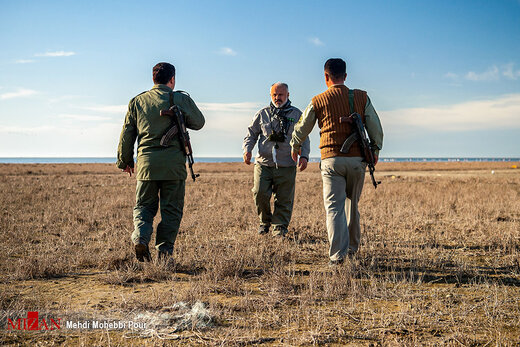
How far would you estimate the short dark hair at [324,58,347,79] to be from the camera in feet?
15.4

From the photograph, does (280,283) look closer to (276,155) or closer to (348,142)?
(348,142)

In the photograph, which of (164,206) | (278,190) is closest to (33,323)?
(164,206)

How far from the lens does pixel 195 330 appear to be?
295cm

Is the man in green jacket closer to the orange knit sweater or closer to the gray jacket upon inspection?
the orange knit sweater

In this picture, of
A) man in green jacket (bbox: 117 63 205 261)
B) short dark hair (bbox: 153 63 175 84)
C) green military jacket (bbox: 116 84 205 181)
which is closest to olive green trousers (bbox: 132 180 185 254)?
man in green jacket (bbox: 117 63 205 261)

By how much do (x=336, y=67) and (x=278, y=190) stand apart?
2574 mm

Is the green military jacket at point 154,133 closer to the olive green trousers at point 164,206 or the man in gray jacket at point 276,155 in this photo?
the olive green trousers at point 164,206

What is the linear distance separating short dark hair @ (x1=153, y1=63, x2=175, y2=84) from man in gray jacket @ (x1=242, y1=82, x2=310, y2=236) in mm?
1939

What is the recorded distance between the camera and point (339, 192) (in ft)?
15.2

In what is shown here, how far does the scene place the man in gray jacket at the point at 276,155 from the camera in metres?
6.48

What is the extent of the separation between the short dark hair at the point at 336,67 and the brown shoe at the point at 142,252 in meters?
2.96

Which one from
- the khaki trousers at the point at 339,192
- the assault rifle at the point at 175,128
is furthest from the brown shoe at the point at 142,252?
the khaki trousers at the point at 339,192

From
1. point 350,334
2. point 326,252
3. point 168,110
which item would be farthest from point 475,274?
point 168,110

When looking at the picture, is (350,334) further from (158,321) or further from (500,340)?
(158,321)
